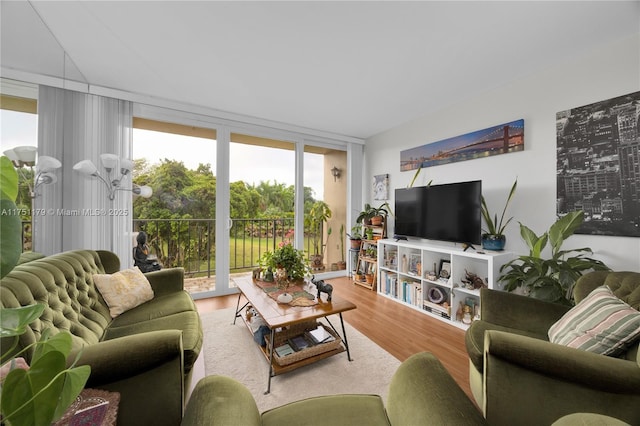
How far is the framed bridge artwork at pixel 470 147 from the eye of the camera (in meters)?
2.59

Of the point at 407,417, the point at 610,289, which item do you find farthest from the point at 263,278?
the point at 610,289

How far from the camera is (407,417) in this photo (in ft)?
2.84

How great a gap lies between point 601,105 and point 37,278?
3.92 meters

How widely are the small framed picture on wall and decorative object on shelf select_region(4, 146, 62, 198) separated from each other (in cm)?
367

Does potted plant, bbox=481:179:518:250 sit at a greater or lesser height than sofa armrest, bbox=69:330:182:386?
greater

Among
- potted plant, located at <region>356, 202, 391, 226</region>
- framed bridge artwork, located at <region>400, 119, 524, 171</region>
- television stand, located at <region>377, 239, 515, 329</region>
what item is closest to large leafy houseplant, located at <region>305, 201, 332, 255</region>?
potted plant, located at <region>356, 202, 391, 226</region>

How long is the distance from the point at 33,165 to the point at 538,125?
4190mm

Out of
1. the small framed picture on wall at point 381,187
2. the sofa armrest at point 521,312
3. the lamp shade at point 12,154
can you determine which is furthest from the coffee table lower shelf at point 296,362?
the small framed picture on wall at point 381,187

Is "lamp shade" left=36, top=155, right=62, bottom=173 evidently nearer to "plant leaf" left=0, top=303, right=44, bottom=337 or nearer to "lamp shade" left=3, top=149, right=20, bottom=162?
"lamp shade" left=3, top=149, right=20, bottom=162

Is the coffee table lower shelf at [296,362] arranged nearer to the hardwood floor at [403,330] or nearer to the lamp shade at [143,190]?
the hardwood floor at [403,330]

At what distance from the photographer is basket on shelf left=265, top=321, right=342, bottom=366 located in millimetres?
1795

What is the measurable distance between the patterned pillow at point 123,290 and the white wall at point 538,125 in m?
3.25

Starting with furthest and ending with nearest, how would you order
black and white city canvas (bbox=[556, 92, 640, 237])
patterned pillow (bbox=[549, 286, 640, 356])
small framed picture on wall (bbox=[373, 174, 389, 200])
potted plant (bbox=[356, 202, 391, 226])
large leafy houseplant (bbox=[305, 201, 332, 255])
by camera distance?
large leafy houseplant (bbox=[305, 201, 332, 255]) < small framed picture on wall (bbox=[373, 174, 389, 200]) < potted plant (bbox=[356, 202, 391, 226]) < black and white city canvas (bbox=[556, 92, 640, 237]) < patterned pillow (bbox=[549, 286, 640, 356])

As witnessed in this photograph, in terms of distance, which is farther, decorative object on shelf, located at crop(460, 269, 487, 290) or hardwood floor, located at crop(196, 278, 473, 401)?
decorative object on shelf, located at crop(460, 269, 487, 290)
